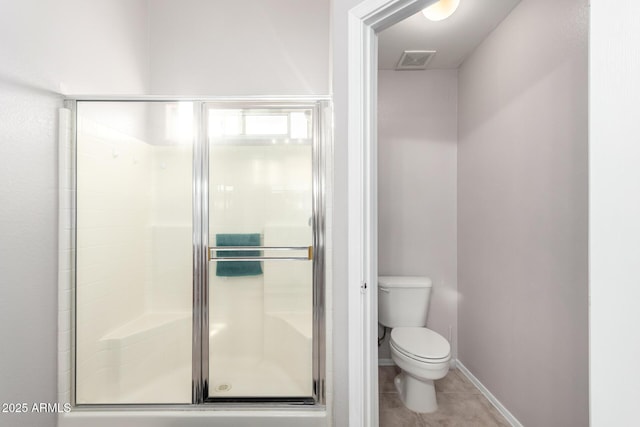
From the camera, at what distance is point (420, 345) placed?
2.02 metres

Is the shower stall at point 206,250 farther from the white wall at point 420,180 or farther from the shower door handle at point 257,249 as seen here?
the white wall at point 420,180

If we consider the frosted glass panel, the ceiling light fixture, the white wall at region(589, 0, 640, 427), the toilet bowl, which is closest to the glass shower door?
the frosted glass panel

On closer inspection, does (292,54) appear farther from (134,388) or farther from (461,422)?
(461,422)

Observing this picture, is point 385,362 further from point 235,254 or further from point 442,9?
point 442,9

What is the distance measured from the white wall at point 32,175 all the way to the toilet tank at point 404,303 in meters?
1.99

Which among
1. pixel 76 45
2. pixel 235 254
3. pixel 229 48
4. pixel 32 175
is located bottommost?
pixel 235 254

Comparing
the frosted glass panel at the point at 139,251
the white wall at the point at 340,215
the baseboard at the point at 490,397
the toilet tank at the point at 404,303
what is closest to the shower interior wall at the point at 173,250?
the frosted glass panel at the point at 139,251

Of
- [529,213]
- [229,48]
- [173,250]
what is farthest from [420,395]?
[229,48]

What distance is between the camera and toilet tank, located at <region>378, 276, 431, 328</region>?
237cm

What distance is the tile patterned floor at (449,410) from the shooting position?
74.4 inches

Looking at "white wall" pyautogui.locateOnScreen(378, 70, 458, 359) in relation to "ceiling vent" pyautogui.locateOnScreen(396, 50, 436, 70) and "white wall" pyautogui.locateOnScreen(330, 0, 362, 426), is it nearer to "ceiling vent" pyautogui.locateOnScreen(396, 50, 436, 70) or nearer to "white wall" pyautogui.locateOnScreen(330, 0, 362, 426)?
"ceiling vent" pyautogui.locateOnScreen(396, 50, 436, 70)

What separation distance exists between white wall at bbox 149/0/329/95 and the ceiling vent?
1.93 feet

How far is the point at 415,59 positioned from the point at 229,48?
1439 mm

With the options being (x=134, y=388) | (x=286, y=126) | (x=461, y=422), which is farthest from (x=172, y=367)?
(x=461, y=422)
